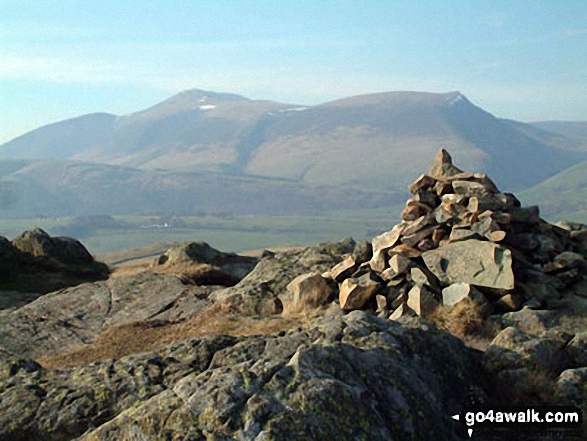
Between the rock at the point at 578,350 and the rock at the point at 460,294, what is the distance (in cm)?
426

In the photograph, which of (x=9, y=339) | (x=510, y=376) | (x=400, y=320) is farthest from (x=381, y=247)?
(x=9, y=339)

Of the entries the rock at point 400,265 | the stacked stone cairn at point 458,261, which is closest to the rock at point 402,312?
the stacked stone cairn at point 458,261

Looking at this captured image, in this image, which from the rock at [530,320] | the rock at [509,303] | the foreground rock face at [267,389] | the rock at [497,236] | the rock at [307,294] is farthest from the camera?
the rock at [307,294]

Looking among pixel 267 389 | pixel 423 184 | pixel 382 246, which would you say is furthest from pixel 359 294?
pixel 267 389

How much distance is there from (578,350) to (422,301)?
18.4ft

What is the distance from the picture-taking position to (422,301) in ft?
70.8

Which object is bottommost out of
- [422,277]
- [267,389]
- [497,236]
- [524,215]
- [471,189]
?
[422,277]

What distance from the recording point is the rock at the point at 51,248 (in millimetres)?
41938

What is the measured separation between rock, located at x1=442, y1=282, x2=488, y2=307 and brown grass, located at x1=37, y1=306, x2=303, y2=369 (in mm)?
5100

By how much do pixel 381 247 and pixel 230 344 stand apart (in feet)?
35.4

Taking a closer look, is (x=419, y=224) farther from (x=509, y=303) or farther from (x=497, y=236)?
(x=509, y=303)

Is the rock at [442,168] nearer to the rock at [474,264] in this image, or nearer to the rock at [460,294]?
the rock at [474,264]

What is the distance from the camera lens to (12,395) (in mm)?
14086

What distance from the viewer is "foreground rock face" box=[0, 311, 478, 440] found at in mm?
11328
